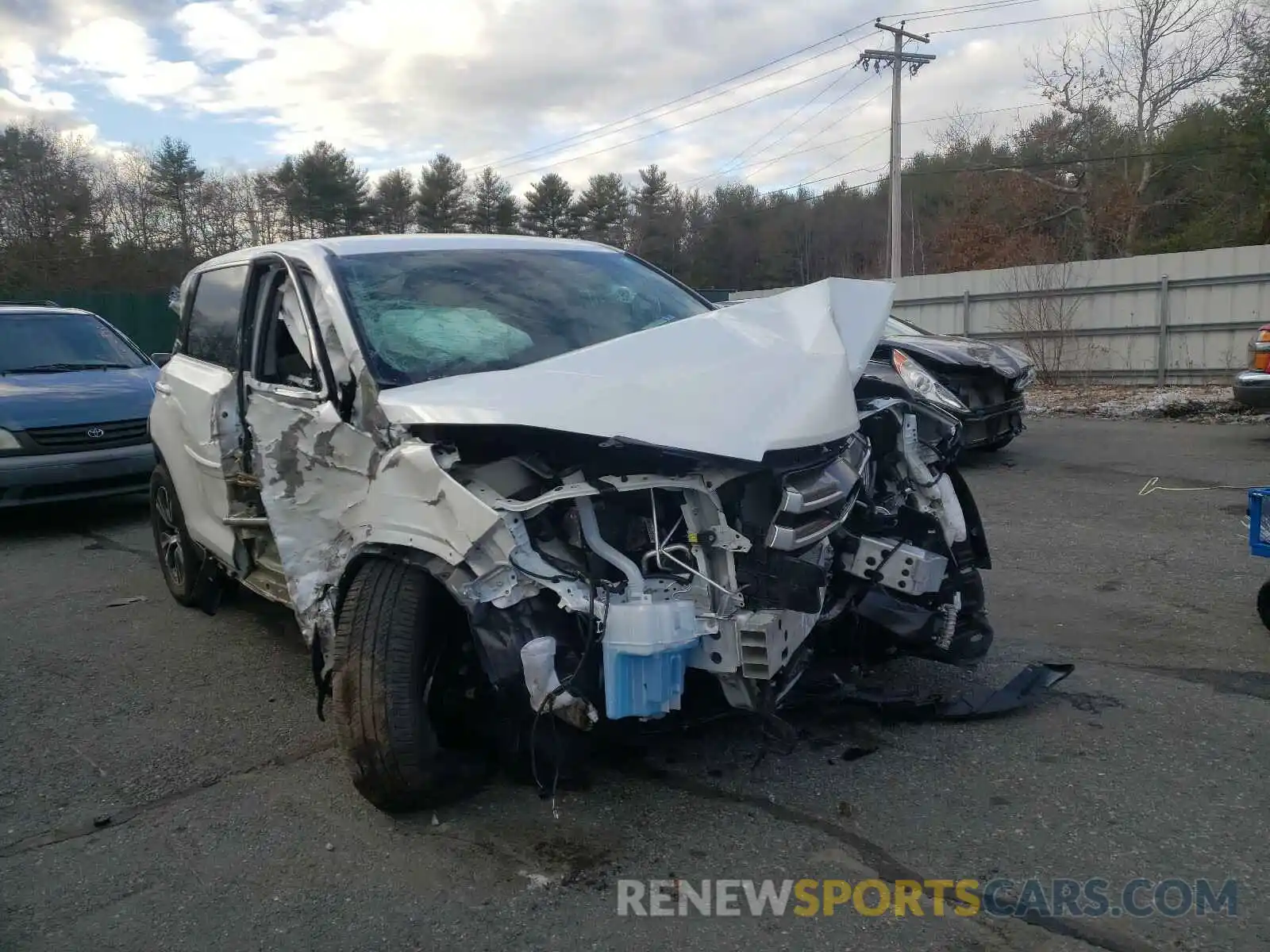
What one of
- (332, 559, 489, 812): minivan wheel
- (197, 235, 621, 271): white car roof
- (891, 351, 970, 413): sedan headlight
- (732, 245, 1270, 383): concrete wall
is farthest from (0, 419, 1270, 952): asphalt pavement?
(732, 245, 1270, 383): concrete wall

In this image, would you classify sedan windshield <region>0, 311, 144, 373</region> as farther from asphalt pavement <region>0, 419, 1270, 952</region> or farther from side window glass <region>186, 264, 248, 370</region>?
asphalt pavement <region>0, 419, 1270, 952</region>

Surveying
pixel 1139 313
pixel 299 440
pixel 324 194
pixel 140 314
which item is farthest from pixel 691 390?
pixel 324 194

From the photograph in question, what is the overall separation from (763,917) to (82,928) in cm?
184

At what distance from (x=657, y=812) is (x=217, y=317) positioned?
137 inches

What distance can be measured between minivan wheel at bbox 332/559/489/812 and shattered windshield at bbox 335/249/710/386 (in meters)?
0.75

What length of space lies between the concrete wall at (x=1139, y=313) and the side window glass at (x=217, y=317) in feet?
45.1

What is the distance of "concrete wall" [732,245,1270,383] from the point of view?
1401 cm

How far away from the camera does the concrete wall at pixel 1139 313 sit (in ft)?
46.0

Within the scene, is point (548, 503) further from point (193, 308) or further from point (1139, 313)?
point (1139, 313)

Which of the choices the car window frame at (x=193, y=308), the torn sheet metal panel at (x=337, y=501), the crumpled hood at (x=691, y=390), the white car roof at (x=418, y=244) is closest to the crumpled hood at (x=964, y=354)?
the white car roof at (x=418, y=244)

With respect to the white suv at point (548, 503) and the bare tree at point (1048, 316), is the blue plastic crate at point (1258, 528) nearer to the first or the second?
the white suv at point (548, 503)

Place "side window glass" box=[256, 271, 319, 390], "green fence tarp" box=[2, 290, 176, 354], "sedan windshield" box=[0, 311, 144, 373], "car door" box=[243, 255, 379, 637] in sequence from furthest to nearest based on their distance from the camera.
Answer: "green fence tarp" box=[2, 290, 176, 354]
"sedan windshield" box=[0, 311, 144, 373]
"side window glass" box=[256, 271, 319, 390]
"car door" box=[243, 255, 379, 637]

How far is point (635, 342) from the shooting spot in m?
3.48

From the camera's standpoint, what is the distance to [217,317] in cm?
497
